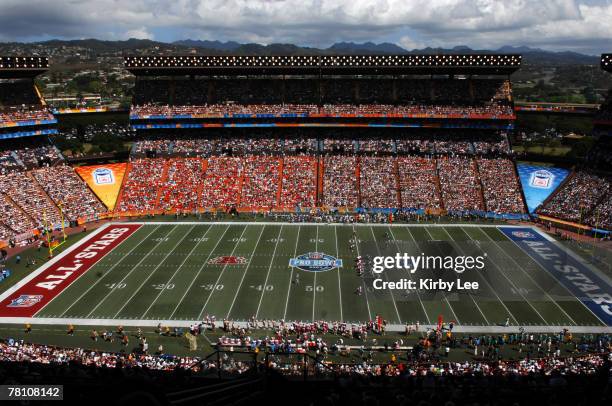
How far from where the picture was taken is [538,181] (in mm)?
49688

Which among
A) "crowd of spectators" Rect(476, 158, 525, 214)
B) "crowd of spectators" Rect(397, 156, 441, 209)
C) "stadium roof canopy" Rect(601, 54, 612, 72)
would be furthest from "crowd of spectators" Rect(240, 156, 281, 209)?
"stadium roof canopy" Rect(601, 54, 612, 72)

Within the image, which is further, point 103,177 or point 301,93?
point 301,93

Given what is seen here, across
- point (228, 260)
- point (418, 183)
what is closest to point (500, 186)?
point (418, 183)

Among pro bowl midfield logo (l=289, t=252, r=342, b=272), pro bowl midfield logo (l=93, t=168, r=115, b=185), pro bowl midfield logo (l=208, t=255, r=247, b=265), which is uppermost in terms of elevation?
pro bowl midfield logo (l=93, t=168, r=115, b=185)

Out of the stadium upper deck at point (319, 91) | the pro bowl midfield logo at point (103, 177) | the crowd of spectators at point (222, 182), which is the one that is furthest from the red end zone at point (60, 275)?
the stadium upper deck at point (319, 91)

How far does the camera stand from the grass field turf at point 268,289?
26.9 meters

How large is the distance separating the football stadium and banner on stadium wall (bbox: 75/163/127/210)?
23 centimetres

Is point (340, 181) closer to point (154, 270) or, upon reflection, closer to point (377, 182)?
point (377, 182)

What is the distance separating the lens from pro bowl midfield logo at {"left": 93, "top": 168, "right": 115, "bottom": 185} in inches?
2003

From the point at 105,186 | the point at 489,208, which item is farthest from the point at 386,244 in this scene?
the point at 105,186

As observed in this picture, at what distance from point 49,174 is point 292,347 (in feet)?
125

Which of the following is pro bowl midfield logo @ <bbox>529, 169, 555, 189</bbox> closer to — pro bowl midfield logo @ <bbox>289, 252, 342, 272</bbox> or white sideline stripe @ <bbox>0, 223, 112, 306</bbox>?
pro bowl midfield logo @ <bbox>289, 252, 342, 272</bbox>

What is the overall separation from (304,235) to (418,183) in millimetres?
16632

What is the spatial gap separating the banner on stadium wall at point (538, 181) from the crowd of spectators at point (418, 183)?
29.8 feet
